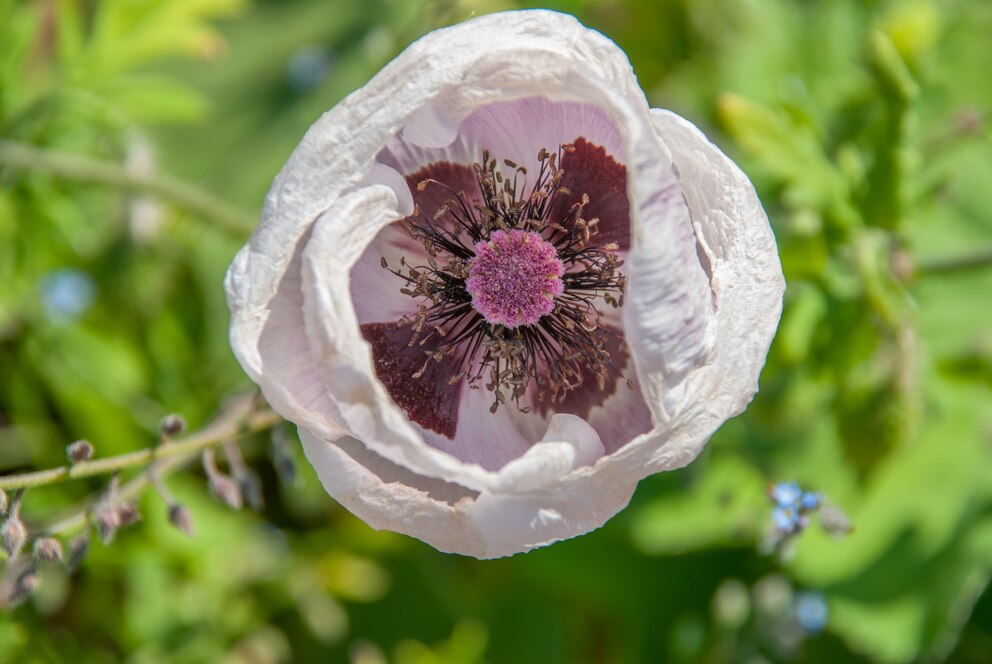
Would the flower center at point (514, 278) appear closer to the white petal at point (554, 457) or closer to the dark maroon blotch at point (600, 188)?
the dark maroon blotch at point (600, 188)

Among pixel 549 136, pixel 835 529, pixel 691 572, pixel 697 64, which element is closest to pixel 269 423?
pixel 549 136

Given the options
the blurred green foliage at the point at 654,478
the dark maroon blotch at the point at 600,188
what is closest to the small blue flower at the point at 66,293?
the blurred green foliage at the point at 654,478

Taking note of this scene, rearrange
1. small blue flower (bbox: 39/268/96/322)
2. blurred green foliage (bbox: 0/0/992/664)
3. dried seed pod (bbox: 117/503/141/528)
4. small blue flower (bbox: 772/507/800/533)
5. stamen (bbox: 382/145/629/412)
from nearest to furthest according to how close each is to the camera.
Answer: dried seed pod (bbox: 117/503/141/528) → small blue flower (bbox: 772/507/800/533) → stamen (bbox: 382/145/629/412) → blurred green foliage (bbox: 0/0/992/664) → small blue flower (bbox: 39/268/96/322)

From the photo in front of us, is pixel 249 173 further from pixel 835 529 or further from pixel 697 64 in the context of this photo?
pixel 835 529

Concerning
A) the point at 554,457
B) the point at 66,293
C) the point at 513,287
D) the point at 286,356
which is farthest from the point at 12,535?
the point at 66,293

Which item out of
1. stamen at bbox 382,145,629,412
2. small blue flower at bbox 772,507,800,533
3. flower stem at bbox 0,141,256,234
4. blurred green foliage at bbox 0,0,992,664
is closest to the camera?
small blue flower at bbox 772,507,800,533

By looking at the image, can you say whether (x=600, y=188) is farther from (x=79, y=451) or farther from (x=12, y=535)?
(x=12, y=535)

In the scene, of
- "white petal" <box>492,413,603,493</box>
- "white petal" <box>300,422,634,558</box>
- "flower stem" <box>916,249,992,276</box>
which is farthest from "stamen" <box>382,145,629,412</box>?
"flower stem" <box>916,249,992,276</box>

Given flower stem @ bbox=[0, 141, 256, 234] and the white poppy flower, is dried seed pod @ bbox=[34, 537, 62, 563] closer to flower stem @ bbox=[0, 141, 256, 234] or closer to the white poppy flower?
the white poppy flower
